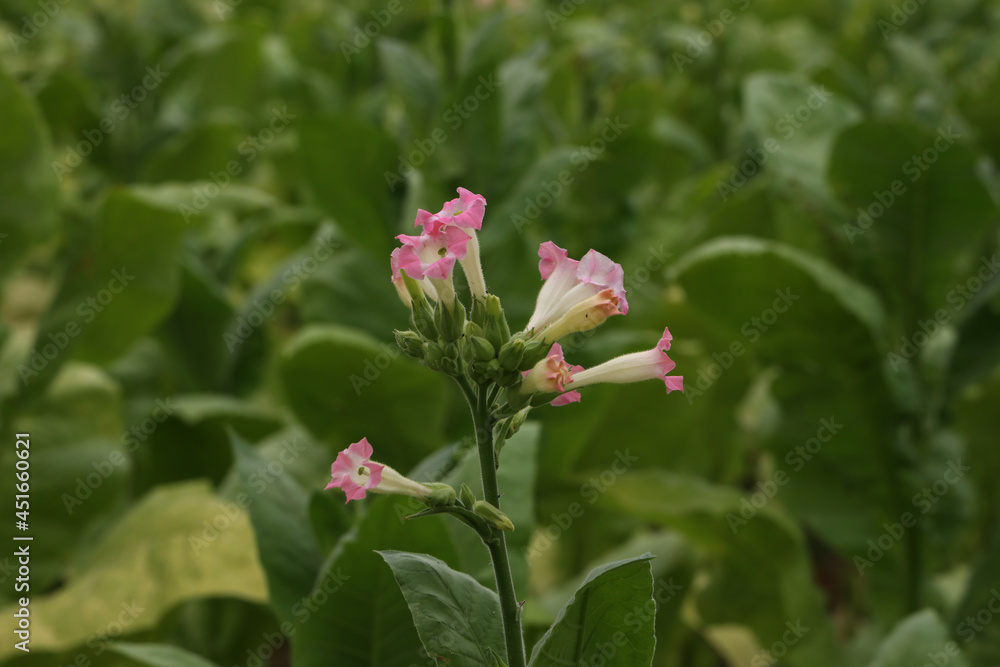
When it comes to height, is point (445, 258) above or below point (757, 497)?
above

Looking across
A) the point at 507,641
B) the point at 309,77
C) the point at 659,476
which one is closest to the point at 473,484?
the point at 507,641

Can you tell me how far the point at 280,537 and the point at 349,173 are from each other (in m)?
0.88

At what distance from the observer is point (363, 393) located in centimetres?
153

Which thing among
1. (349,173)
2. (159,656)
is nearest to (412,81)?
(349,173)

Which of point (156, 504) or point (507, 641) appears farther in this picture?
point (156, 504)

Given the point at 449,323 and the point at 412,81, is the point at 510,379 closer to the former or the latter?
the point at 449,323

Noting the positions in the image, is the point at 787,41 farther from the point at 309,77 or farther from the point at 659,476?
the point at 659,476

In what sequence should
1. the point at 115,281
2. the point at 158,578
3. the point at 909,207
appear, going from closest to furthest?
1. the point at 158,578
2. the point at 909,207
3. the point at 115,281

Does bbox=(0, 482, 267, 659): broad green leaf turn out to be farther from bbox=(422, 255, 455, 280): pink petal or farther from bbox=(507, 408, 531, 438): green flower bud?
bbox=(422, 255, 455, 280): pink petal

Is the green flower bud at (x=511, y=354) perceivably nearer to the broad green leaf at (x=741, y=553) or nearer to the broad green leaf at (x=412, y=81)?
the broad green leaf at (x=741, y=553)

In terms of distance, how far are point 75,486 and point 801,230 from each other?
1.39m

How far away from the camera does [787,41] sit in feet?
11.5

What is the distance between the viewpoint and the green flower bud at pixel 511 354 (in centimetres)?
62

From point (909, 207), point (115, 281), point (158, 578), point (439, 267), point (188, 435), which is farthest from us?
point (188, 435)
